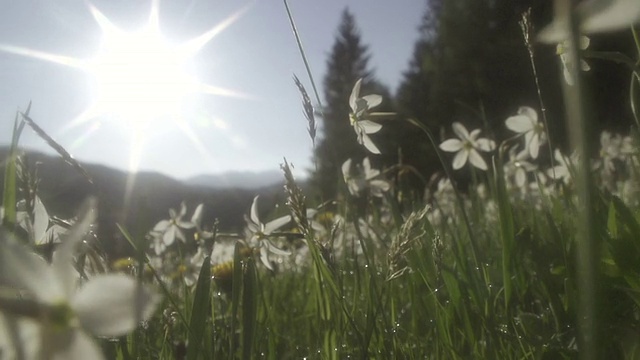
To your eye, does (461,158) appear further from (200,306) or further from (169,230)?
(200,306)

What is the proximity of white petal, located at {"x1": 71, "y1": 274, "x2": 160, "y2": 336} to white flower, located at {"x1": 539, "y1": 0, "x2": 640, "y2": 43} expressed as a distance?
1.09 ft

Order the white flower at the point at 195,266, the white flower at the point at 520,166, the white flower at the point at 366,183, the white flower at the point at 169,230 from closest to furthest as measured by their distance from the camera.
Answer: the white flower at the point at 195,266 → the white flower at the point at 366,183 → the white flower at the point at 169,230 → the white flower at the point at 520,166

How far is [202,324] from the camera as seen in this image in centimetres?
101

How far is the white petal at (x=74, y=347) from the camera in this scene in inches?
19.8

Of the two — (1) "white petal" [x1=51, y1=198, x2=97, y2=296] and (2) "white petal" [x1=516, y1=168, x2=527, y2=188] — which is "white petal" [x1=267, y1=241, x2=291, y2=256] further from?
(2) "white petal" [x1=516, y1=168, x2=527, y2=188]

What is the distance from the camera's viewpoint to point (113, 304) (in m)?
0.50

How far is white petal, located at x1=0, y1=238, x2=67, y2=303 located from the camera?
1.54 feet

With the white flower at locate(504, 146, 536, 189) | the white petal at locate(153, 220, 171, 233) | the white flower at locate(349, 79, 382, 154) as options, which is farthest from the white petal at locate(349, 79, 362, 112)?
the white flower at locate(504, 146, 536, 189)

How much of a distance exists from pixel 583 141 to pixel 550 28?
0.26 ft

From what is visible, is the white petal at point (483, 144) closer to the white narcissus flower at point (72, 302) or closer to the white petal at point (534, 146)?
the white petal at point (534, 146)

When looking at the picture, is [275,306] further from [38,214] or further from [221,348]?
[38,214]

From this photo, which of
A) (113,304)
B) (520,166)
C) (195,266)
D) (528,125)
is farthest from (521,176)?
(113,304)

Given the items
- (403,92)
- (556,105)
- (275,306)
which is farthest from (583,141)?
(403,92)

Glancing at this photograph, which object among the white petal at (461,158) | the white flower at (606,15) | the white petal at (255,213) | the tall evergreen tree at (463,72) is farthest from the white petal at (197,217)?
the tall evergreen tree at (463,72)
